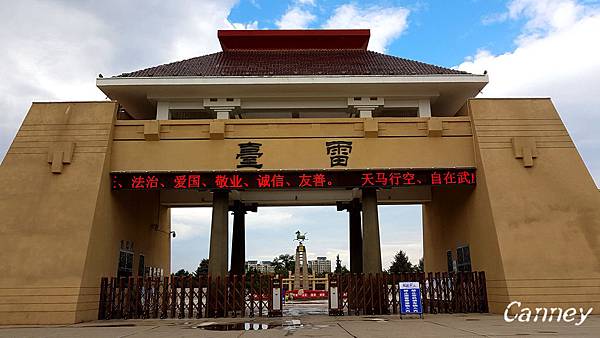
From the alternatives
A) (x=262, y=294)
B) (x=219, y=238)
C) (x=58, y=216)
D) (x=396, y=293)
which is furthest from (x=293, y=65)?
(x=58, y=216)

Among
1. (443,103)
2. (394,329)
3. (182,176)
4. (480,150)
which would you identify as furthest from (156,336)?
(443,103)

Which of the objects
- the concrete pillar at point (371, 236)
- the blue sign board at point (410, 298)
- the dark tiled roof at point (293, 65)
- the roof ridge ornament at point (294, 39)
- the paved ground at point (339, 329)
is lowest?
the paved ground at point (339, 329)

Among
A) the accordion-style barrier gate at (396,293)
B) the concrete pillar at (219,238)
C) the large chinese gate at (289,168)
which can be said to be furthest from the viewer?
the concrete pillar at (219,238)

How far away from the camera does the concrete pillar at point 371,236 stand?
19.3 metres

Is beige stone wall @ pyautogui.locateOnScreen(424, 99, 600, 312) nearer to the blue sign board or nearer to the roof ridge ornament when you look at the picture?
the blue sign board

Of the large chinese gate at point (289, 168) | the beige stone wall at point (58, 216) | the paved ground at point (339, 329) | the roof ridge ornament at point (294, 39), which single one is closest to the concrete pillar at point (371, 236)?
the large chinese gate at point (289, 168)

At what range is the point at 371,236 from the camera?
19484 millimetres

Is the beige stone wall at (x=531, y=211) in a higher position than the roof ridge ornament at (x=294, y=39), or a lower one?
lower

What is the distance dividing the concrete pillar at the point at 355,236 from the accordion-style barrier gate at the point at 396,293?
6.80m

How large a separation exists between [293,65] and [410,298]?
39.9ft

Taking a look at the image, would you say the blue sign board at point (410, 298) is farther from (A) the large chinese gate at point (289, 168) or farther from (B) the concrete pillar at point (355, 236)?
(B) the concrete pillar at point (355, 236)

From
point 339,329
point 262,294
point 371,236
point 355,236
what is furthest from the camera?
point 355,236

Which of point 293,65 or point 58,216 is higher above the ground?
point 293,65

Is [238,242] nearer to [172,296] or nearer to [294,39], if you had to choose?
[172,296]
